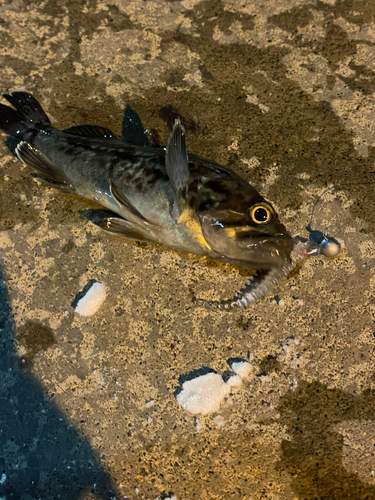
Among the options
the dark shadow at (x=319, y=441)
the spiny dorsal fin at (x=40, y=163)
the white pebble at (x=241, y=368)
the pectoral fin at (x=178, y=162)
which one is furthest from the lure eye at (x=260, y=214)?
the spiny dorsal fin at (x=40, y=163)

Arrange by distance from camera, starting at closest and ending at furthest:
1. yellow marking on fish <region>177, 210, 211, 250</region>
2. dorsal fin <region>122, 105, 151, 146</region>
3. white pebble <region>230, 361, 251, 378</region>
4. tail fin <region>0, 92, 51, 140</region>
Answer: yellow marking on fish <region>177, 210, 211, 250</region> → white pebble <region>230, 361, 251, 378</region> → tail fin <region>0, 92, 51, 140</region> → dorsal fin <region>122, 105, 151, 146</region>

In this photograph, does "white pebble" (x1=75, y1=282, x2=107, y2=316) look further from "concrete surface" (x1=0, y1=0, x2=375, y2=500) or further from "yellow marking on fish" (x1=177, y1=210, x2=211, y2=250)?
"yellow marking on fish" (x1=177, y1=210, x2=211, y2=250)

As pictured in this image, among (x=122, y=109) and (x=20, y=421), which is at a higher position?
(x=122, y=109)

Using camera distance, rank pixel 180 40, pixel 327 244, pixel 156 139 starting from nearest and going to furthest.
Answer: pixel 327 244
pixel 156 139
pixel 180 40

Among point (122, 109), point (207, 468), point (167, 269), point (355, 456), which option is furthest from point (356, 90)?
point (207, 468)

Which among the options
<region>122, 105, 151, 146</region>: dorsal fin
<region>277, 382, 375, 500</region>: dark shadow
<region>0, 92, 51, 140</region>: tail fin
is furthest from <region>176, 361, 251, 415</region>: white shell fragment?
<region>0, 92, 51, 140</region>: tail fin

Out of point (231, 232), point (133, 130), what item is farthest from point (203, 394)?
point (133, 130)

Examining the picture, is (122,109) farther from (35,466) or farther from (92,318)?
(35,466)
